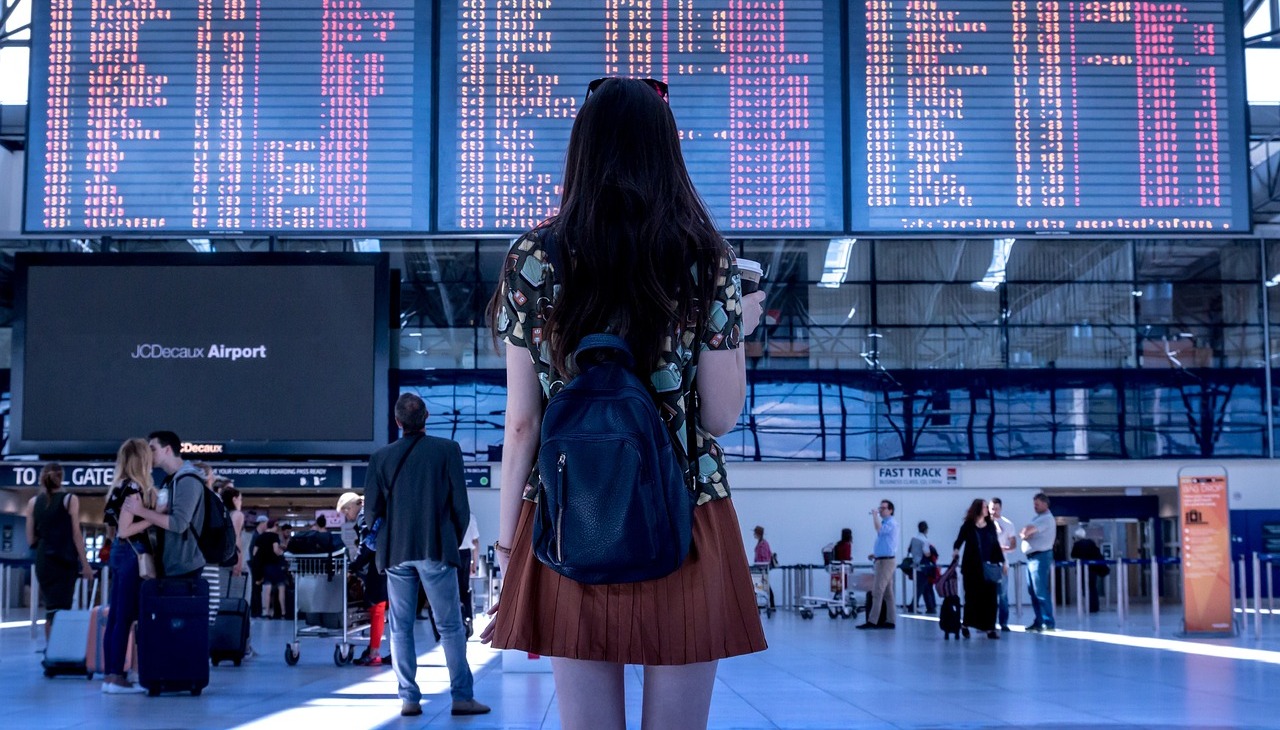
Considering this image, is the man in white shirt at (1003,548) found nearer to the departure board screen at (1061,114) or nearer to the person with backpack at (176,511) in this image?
the departure board screen at (1061,114)

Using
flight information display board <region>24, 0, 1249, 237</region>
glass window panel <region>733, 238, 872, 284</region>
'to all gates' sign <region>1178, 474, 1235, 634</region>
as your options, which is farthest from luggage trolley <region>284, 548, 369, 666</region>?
glass window panel <region>733, 238, 872, 284</region>

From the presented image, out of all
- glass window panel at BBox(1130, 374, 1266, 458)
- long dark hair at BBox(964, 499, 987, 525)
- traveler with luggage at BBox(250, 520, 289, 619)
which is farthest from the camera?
glass window panel at BBox(1130, 374, 1266, 458)

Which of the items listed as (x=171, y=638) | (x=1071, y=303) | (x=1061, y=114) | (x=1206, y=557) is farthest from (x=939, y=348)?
(x=171, y=638)

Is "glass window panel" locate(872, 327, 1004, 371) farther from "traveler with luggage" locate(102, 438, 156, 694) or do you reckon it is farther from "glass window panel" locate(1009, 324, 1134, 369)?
"traveler with luggage" locate(102, 438, 156, 694)

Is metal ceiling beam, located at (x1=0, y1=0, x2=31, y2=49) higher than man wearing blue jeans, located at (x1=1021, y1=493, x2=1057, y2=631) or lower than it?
higher

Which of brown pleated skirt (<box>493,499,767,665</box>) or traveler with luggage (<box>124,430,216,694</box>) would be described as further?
traveler with luggage (<box>124,430,216,694</box>)

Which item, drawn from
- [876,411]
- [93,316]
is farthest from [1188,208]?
[876,411]

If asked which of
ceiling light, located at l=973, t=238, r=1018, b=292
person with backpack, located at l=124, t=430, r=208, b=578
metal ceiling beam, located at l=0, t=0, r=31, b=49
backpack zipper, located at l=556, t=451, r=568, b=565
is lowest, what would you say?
person with backpack, located at l=124, t=430, r=208, b=578

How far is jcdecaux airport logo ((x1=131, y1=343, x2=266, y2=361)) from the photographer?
1509 centimetres

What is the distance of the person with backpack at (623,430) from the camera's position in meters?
1.83

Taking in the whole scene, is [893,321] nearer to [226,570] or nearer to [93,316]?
[93,316]

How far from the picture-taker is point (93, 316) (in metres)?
15.1

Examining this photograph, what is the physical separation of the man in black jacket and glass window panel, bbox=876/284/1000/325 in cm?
2107

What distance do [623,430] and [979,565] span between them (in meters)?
12.3
